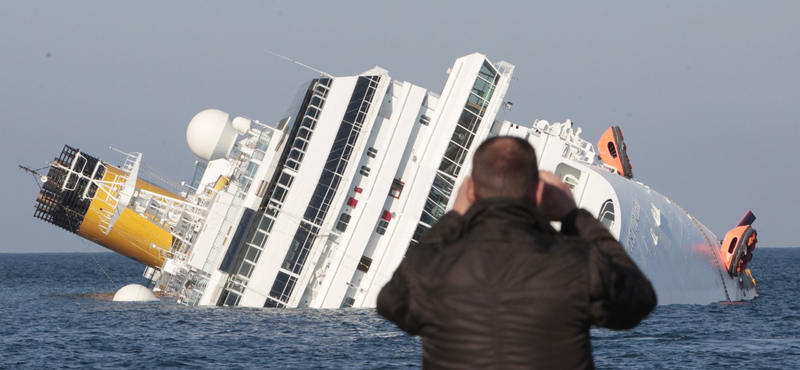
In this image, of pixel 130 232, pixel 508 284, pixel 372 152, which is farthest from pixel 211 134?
pixel 508 284

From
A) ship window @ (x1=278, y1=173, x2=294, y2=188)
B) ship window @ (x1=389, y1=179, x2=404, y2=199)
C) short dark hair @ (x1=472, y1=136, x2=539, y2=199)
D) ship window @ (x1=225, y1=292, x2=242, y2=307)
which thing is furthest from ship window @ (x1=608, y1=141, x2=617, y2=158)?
short dark hair @ (x1=472, y1=136, x2=539, y2=199)

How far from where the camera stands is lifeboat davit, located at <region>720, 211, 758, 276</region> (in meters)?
50.9

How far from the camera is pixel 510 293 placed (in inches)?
148

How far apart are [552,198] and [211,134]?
137ft

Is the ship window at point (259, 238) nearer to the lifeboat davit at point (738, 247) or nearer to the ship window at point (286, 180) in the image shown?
the ship window at point (286, 180)

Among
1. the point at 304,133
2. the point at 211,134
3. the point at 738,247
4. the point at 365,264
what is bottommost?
the point at 365,264

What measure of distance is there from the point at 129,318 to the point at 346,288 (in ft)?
28.5

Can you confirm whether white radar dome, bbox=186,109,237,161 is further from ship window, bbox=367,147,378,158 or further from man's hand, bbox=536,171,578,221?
man's hand, bbox=536,171,578,221

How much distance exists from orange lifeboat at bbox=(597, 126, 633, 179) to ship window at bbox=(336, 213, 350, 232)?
1968 cm

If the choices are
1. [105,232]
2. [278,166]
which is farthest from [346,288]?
[105,232]

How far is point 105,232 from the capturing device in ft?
142

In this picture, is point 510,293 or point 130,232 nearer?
point 510,293

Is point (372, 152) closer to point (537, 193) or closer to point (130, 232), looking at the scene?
point (130, 232)

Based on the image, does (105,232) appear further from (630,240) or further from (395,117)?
(630,240)
